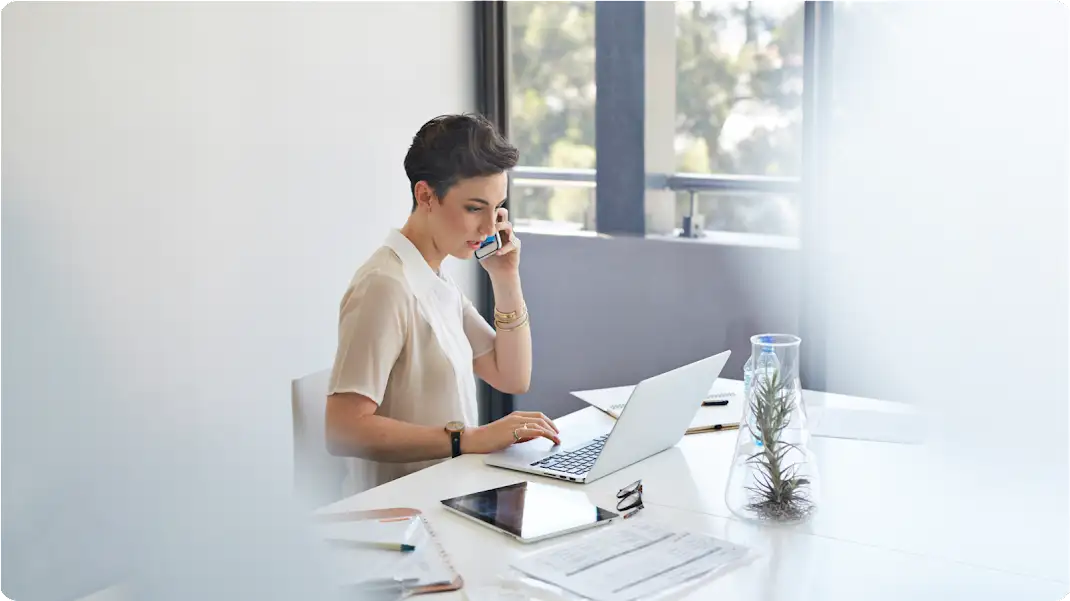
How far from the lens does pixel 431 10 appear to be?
11.2 ft

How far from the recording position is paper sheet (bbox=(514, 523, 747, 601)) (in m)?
1.17

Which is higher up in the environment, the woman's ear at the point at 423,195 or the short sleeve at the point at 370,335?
the woman's ear at the point at 423,195

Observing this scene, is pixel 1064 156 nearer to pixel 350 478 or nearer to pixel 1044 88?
pixel 1044 88

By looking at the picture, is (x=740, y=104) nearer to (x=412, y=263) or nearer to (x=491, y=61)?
(x=491, y=61)

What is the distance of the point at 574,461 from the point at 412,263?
0.51 metres

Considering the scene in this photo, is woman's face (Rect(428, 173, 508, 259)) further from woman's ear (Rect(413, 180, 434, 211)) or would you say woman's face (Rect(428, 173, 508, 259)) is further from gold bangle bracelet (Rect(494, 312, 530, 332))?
gold bangle bracelet (Rect(494, 312, 530, 332))

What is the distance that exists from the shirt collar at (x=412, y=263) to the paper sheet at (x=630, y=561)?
27.6 inches

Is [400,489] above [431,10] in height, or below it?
below

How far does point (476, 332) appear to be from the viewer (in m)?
2.16

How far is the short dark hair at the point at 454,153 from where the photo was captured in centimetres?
190

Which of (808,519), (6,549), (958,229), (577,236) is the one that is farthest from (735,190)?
(6,549)

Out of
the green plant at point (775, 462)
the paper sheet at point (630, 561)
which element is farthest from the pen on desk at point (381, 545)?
the green plant at point (775, 462)

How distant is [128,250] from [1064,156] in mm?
2366

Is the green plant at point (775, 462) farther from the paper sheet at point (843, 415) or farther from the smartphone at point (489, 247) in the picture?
the smartphone at point (489, 247)
